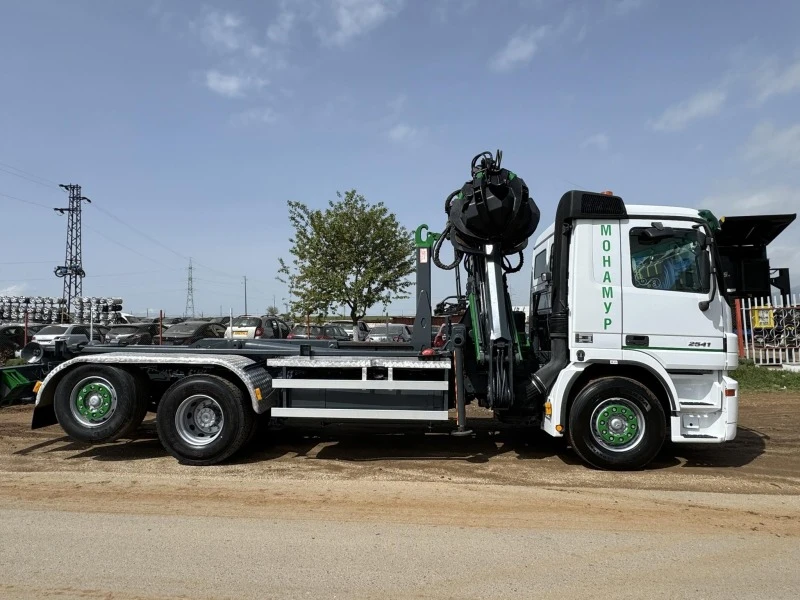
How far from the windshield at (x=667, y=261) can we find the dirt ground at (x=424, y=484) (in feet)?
7.01

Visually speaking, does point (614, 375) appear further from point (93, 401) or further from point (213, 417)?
point (93, 401)

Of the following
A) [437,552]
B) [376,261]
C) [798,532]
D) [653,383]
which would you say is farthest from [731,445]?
[376,261]

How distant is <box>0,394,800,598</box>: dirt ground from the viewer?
4.83 meters

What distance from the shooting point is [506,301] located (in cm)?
672

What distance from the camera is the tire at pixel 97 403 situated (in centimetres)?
647

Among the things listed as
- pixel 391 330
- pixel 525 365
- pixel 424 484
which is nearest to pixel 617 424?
pixel 525 365

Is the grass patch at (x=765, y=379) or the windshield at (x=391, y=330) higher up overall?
the windshield at (x=391, y=330)

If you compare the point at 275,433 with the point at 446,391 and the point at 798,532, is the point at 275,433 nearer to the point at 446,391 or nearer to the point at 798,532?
the point at 446,391

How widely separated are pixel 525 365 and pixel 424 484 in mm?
2024

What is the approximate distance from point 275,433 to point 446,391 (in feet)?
10.4

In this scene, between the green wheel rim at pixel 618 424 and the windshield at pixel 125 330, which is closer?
the green wheel rim at pixel 618 424

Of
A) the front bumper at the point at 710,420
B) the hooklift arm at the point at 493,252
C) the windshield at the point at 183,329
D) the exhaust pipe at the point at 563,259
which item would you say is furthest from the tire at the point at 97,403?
the windshield at the point at 183,329

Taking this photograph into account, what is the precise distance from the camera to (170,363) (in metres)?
6.48

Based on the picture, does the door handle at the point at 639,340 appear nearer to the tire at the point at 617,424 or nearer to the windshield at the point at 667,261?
the tire at the point at 617,424
